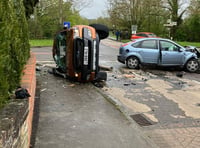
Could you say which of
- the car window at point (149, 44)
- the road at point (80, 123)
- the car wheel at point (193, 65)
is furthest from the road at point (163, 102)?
the car window at point (149, 44)

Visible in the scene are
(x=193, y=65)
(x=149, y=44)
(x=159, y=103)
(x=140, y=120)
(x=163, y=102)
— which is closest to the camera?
(x=140, y=120)

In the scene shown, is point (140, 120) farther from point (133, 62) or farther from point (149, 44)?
point (149, 44)

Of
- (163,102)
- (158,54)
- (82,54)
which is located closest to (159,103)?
(163,102)

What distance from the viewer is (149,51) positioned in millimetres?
12906

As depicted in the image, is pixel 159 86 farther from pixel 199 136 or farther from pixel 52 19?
pixel 52 19

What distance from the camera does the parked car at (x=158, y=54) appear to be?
1291cm

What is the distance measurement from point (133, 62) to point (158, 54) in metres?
1.28

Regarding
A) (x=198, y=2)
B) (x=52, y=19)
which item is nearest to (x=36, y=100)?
(x=198, y=2)

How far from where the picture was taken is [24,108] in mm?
3080

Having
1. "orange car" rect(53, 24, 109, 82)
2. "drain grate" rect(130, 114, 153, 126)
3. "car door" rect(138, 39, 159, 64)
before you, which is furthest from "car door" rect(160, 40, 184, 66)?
"drain grate" rect(130, 114, 153, 126)

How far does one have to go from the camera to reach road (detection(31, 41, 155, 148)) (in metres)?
4.31

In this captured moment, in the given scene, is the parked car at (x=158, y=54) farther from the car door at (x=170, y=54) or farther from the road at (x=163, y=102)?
the road at (x=163, y=102)

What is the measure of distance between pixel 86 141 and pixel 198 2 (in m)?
33.6

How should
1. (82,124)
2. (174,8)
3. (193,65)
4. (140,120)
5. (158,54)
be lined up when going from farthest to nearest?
(174,8), (193,65), (158,54), (140,120), (82,124)
